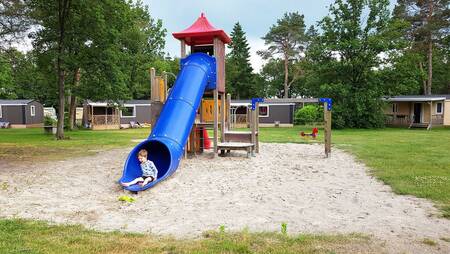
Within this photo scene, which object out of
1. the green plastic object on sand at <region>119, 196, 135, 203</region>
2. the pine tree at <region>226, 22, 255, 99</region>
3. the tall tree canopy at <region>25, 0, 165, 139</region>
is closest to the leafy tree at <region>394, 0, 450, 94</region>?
the pine tree at <region>226, 22, 255, 99</region>

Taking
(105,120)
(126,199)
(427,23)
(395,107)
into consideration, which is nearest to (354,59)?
(395,107)

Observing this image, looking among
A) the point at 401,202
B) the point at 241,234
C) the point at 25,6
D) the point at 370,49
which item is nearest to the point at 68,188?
the point at 241,234

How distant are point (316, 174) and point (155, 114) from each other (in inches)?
214

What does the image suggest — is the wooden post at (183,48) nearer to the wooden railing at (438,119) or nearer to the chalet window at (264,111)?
the chalet window at (264,111)

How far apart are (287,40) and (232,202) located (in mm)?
48741

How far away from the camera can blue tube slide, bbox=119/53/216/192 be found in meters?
8.73

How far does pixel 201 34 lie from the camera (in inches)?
506

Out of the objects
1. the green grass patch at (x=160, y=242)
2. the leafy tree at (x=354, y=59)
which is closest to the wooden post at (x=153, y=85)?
the green grass patch at (x=160, y=242)

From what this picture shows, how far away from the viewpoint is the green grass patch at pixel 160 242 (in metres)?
4.26

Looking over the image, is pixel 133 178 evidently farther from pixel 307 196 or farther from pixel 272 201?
pixel 307 196

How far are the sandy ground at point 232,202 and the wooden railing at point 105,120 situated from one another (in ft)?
85.4

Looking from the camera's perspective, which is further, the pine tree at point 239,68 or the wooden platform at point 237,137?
the pine tree at point 239,68

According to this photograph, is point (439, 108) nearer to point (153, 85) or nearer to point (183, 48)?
point (183, 48)

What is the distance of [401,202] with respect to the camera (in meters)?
6.65
